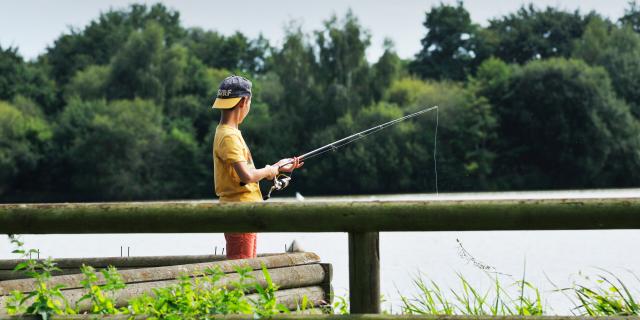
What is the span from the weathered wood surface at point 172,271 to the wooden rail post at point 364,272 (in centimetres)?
45

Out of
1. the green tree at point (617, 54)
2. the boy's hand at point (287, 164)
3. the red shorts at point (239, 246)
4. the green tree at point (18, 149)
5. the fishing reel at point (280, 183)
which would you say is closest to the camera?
the red shorts at point (239, 246)

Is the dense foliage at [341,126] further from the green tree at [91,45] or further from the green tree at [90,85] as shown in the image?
the green tree at [91,45]

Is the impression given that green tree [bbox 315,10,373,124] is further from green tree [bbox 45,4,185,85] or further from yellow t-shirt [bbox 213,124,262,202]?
yellow t-shirt [bbox 213,124,262,202]

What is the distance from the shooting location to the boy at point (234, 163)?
17.2ft

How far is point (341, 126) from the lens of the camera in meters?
57.9

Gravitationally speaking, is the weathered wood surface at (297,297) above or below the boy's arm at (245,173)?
below

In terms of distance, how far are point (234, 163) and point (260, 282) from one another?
2.08 feet

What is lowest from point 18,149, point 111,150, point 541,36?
point 111,150

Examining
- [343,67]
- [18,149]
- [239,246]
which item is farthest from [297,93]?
[239,246]

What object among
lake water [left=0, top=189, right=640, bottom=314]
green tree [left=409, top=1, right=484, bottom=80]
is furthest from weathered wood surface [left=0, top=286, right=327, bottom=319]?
green tree [left=409, top=1, right=484, bottom=80]

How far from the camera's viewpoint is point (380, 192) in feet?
199

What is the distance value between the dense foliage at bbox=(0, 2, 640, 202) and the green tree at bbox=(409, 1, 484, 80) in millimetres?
10370

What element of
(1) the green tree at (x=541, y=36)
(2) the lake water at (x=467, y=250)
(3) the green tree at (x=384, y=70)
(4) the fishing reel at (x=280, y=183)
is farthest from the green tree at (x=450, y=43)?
(4) the fishing reel at (x=280, y=183)

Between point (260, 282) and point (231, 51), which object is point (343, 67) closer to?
point (231, 51)
